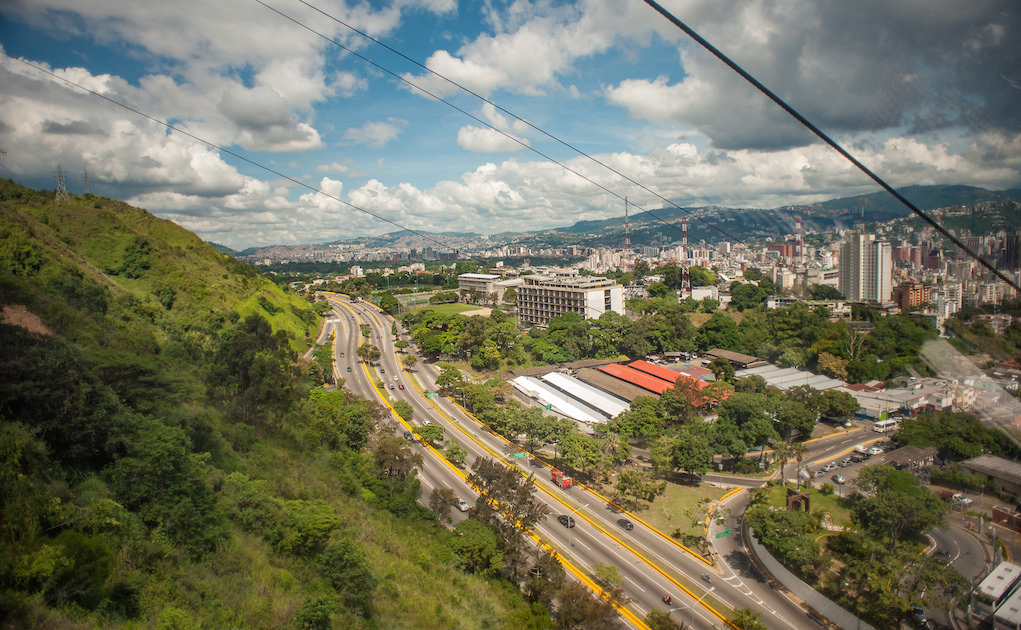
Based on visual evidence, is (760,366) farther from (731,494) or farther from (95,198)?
(95,198)

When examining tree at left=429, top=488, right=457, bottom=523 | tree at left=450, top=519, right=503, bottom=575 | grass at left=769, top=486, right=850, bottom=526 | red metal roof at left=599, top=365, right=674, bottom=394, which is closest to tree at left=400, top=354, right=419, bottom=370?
red metal roof at left=599, top=365, right=674, bottom=394

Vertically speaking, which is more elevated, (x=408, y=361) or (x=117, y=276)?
(x=117, y=276)

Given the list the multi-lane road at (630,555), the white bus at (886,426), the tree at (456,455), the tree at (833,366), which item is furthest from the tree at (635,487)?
the tree at (833,366)

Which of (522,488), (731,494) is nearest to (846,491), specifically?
(731,494)

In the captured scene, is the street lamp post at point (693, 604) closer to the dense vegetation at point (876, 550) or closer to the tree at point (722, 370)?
the dense vegetation at point (876, 550)

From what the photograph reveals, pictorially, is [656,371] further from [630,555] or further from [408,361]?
[630,555]

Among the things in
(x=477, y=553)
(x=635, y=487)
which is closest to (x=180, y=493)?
(x=477, y=553)
